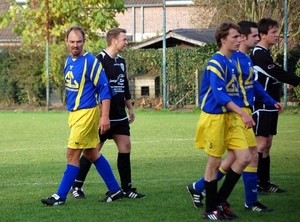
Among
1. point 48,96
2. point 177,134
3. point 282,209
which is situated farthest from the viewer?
point 48,96

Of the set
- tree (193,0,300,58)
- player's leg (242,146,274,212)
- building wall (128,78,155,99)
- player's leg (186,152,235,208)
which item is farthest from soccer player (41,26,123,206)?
building wall (128,78,155,99)

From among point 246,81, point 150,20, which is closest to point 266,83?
point 246,81

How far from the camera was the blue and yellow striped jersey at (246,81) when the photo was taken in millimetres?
7512

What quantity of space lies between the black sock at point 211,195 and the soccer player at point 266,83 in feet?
5.88

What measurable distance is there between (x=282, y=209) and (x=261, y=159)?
1502 millimetres

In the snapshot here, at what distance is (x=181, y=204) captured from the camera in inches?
312

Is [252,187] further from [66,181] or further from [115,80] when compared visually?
[115,80]

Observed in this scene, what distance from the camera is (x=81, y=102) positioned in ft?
26.1

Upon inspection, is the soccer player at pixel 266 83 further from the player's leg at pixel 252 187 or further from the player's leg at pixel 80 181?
the player's leg at pixel 80 181

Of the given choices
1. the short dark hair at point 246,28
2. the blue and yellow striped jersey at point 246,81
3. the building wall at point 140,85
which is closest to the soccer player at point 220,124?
the blue and yellow striped jersey at point 246,81

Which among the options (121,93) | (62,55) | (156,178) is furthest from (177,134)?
(62,55)

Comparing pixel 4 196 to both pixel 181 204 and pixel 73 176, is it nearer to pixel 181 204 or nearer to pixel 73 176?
pixel 73 176

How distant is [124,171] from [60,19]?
22.5 m

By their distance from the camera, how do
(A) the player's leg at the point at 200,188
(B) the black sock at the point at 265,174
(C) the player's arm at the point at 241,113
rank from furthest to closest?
(B) the black sock at the point at 265,174, (A) the player's leg at the point at 200,188, (C) the player's arm at the point at 241,113
